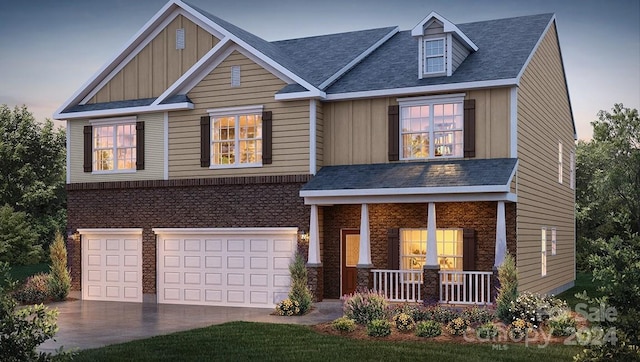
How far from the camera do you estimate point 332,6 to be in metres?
27.7

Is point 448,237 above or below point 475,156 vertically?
below

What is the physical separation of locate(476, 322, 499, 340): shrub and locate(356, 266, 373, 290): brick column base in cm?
539

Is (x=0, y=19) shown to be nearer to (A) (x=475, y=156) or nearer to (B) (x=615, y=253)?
(A) (x=475, y=156)

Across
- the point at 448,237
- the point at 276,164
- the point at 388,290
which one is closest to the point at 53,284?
the point at 276,164

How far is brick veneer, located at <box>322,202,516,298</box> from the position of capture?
21375 mm

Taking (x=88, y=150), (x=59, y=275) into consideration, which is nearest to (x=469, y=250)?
(x=88, y=150)

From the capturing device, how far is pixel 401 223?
73.9ft

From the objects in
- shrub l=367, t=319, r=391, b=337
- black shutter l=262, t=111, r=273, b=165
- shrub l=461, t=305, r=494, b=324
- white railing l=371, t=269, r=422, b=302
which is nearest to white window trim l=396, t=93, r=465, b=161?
white railing l=371, t=269, r=422, b=302

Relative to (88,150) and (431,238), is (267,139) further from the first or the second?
(88,150)

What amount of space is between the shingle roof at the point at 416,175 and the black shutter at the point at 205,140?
360cm

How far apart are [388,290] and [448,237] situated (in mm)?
2262

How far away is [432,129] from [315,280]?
212 inches

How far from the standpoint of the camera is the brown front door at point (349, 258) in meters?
23.1

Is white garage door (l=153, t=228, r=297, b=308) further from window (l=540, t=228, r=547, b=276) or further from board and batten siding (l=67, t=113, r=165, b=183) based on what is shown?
window (l=540, t=228, r=547, b=276)
